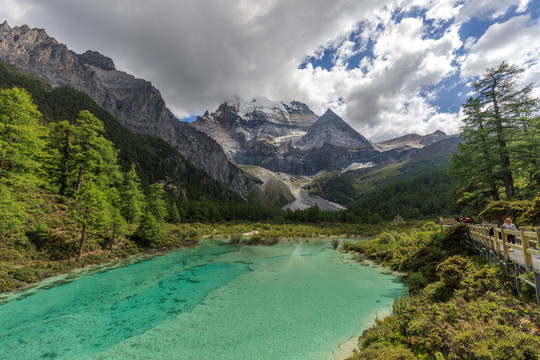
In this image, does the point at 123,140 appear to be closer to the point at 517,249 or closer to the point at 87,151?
the point at 87,151

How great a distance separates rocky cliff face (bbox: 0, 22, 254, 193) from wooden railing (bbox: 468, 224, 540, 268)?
17930cm

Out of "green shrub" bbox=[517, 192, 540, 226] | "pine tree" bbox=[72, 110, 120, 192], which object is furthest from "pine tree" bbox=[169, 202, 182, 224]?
"green shrub" bbox=[517, 192, 540, 226]

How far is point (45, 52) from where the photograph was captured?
13188 cm

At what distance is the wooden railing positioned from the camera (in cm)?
676

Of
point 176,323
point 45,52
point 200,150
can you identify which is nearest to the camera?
point 176,323

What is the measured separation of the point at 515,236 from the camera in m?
10.6

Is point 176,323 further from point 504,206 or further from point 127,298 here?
point 504,206

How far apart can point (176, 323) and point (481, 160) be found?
28083mm

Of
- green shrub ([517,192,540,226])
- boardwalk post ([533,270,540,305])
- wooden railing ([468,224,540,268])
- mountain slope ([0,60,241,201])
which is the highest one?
mountain slope ([0,60,241,201])

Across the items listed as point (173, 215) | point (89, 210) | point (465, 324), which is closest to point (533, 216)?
point (465, 324)

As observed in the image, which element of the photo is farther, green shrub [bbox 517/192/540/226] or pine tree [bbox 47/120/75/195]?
pine tree [bbox 47/120/75/195]

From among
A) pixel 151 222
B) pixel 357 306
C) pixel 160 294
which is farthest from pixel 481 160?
pixel 151 222

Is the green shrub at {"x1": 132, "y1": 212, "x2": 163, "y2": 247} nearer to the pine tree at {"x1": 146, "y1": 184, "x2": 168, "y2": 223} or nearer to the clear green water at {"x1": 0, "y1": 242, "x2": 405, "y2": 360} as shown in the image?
the pine tree at {"x1": 146, "y1": 184, "x2": 168, "y2": 223}

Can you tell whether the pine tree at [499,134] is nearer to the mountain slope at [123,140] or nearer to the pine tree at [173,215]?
the pine tree at [173,215]
